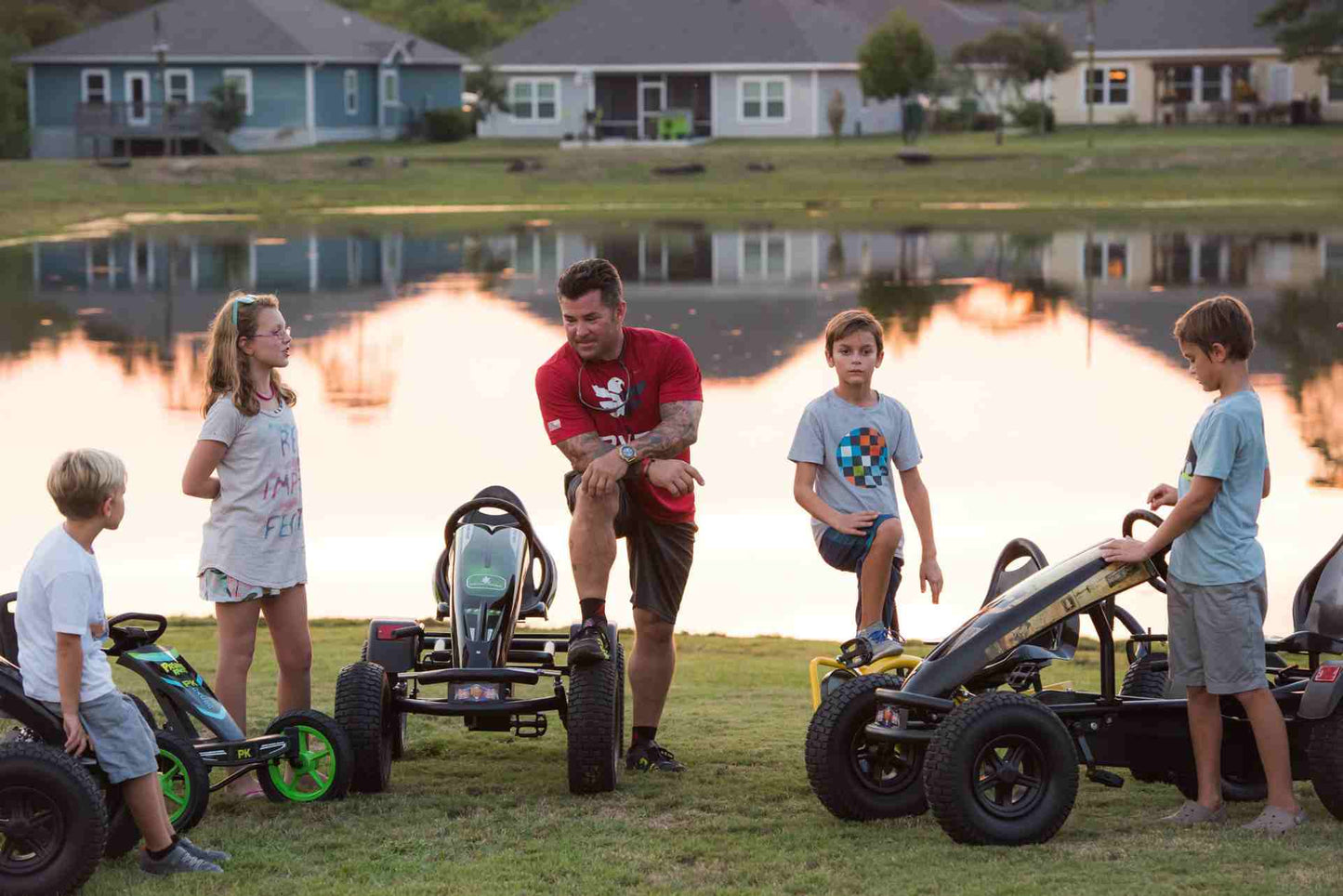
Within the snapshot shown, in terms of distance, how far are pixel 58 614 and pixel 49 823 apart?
1.89 feet

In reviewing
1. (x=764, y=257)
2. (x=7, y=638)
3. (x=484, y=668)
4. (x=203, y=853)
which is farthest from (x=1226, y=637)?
(x=764, y=257)

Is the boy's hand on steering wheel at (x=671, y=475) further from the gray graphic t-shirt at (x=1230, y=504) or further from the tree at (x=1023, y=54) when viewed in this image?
the tree at (x=1023, y=54)

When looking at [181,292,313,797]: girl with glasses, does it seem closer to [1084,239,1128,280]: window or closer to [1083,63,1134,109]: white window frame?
[1084,239,1128,280]: window

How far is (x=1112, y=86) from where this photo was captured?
7269cm

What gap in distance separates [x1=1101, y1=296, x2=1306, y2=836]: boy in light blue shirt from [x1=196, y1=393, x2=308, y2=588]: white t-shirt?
2719mm

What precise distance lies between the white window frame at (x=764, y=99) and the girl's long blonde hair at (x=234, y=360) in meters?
63.1

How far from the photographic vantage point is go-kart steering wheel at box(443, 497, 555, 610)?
23.6 ft

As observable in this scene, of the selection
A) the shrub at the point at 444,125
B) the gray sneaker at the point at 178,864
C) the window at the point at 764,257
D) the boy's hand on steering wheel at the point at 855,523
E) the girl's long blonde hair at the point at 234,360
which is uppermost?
the shrub at the point at 444,125

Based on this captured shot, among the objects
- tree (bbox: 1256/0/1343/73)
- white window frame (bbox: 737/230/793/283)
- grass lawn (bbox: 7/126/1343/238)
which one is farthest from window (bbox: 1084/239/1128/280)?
tree (bbox: 1256/0/1343/73)

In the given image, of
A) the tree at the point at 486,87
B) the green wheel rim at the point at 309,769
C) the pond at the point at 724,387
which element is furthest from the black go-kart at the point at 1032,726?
the tree at the point at 486,87

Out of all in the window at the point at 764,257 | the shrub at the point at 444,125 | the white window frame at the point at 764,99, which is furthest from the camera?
the white window frame at the point at 764,99

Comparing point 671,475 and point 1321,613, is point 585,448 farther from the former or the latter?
point 1321,613

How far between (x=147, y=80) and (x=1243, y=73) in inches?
1513

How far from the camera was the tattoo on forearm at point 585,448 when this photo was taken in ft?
22.7
